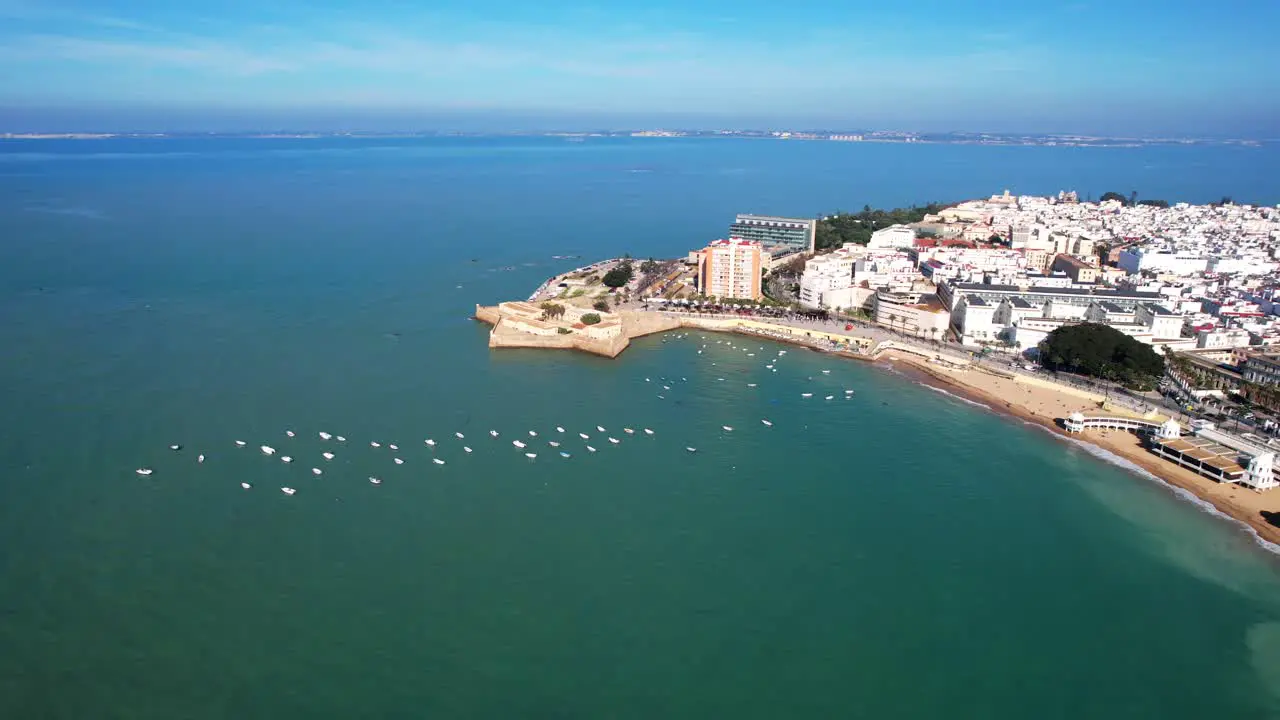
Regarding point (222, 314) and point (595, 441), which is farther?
point (222, 314)

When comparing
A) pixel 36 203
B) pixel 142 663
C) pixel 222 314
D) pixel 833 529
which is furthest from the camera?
pixel 36 203

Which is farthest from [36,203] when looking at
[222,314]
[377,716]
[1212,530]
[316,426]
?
[1212,530]

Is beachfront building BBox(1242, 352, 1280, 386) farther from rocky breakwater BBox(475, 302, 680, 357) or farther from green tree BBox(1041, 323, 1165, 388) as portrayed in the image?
rocky breakwater BBox(475, 302, 680, 357)

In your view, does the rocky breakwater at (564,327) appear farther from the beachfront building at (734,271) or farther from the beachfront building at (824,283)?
the beachfront building at (824,283)

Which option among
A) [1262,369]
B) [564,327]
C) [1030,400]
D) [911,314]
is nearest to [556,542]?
[564,327]

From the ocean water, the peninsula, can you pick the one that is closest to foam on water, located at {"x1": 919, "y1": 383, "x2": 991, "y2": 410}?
the peninsula

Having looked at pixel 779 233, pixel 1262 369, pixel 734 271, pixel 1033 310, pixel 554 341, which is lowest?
pixel 554 341

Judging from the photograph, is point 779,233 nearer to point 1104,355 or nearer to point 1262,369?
point 1104,355

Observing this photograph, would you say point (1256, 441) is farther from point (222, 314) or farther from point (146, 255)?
point (146, 255)
